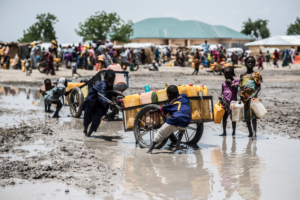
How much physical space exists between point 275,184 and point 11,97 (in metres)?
11.5

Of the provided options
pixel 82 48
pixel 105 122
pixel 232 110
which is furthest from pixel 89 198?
pixel 82 48

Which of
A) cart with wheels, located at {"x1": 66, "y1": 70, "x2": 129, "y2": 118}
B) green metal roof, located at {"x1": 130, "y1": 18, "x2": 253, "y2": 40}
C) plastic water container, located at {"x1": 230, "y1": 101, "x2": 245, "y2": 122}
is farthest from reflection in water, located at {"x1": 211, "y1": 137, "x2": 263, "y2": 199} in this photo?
green metal roof, located at {"x1": 130, "y1": 18, "x2": 253, "y2": 40}

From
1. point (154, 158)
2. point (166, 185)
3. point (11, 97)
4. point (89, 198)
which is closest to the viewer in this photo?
point (89, 198)

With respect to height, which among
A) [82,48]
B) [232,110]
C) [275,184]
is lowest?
[275,184]

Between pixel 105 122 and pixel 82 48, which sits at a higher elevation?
pixel 82 48

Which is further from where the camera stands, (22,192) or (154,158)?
(154,158)

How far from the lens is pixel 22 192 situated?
4.14m

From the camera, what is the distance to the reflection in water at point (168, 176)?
422cm

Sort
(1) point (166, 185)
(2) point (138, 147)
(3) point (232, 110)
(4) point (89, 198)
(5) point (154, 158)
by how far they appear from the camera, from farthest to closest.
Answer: (3) point (232, 110), (2) point (138, 147), (5) point (154, 158), (1) point (166, 185), (4) point (89, 198)

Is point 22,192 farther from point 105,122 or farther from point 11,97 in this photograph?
point 11,97

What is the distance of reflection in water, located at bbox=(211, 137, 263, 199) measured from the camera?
4297mm

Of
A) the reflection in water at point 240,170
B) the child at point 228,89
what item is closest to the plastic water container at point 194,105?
the reflection in water at point 240,170

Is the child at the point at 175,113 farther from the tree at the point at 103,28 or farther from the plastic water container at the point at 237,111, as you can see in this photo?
the tree at the point at 103,28

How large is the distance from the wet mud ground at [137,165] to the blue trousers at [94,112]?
0.29 m
